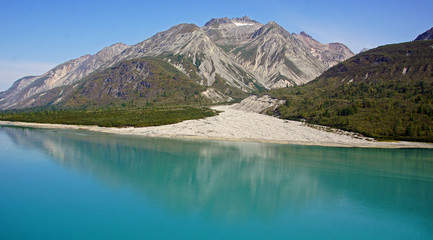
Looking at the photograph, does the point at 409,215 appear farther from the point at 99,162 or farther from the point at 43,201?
the point at 99,162

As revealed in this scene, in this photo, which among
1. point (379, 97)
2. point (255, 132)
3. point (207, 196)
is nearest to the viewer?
point (207, 196)

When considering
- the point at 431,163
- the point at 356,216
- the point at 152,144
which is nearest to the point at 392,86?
the point at 431,163

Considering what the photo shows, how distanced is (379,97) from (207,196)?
90700 mm

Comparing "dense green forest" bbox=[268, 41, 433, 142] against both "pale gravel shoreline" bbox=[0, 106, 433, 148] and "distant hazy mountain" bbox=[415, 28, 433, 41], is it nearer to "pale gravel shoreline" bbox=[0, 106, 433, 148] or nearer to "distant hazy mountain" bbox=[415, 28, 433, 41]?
"pale gravel shoreline" bbox=[0, 106, 433, 148]

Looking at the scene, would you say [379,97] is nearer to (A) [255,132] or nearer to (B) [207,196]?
(A) [255,132]

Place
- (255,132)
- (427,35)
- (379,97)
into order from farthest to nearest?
(427,35)
(379,97)
(255,132)

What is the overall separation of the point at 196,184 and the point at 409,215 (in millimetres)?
21896

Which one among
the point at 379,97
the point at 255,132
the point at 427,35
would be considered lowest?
the point at 255,132

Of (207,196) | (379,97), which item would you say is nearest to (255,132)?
(379,97)

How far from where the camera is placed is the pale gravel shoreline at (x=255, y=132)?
75500mm

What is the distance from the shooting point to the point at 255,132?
287ft

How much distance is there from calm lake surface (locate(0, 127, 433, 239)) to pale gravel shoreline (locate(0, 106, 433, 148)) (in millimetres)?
19193

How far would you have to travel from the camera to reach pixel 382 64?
141m

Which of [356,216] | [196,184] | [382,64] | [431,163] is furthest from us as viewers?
[382,64]
